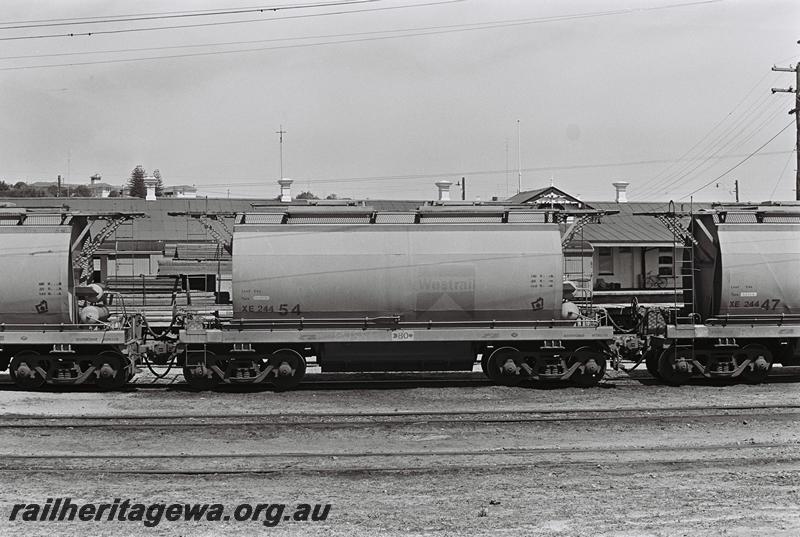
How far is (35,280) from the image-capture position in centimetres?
1855

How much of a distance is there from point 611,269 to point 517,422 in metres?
27.0

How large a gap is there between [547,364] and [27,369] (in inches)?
470

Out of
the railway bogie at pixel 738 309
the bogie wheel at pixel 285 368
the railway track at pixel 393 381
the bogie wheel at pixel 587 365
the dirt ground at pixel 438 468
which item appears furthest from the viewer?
the railway track at pixel 393 381

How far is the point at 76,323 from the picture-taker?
19031mm

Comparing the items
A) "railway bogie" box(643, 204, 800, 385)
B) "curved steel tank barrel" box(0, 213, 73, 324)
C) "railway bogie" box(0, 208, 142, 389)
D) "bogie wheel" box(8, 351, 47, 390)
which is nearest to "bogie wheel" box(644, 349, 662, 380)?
"railway bogie" box(643, 204, 800, 385)

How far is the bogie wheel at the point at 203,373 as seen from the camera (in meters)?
18.6

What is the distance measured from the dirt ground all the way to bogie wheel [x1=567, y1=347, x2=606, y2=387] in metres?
1.18

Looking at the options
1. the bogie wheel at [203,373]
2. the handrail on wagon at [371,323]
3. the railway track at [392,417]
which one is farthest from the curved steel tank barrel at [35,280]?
the handrail on wagon at [371,323]

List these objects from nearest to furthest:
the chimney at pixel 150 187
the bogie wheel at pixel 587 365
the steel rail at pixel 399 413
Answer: the steel rail at pixel 399 413 → the bogie wheel at pixel 587 365 → the chimney at pixel 150 187

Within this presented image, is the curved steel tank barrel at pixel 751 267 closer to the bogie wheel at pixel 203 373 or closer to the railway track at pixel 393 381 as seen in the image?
the railway track at pixel 393 381

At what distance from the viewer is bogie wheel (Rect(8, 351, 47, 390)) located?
61.1ft

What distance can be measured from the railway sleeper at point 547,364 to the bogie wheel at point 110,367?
845cm

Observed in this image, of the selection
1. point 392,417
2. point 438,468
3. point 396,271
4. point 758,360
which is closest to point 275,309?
point 396,271

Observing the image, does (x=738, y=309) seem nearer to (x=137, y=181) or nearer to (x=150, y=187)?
(x=150, y=187)
